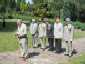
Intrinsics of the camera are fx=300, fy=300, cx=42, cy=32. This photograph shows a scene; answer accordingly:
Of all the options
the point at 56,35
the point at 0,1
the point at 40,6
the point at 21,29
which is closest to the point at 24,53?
the point at 21,29

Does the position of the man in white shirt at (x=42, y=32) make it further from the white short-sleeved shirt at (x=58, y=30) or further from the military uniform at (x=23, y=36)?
the military uniform at (x=23, y=36)

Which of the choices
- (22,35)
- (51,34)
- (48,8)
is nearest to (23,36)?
(22,35)

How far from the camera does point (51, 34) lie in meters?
17.0

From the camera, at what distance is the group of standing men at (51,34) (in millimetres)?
14570

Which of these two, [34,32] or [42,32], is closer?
[42,32]

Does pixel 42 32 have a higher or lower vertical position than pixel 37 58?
higher

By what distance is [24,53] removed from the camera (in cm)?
1478

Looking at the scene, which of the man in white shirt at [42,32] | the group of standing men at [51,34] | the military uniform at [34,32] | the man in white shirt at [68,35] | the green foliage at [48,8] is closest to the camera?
the group of standing men at [51,34]

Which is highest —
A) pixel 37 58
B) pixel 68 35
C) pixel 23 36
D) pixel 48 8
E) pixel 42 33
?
pixel 23 36

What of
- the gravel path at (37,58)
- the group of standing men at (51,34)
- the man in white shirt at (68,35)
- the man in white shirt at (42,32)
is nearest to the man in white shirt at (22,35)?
the group of standing men at (51,34)

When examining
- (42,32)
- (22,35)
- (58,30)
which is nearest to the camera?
(22,35)

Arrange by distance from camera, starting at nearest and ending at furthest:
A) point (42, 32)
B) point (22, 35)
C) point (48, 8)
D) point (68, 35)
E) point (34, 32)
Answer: point (22, 35) → point (68, 35) → point (42, 32) → point (34, 32) → point (48, 8)

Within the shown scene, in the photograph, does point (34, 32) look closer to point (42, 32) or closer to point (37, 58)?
point (42, 32)

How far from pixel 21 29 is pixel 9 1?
81.0 ft
